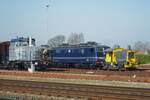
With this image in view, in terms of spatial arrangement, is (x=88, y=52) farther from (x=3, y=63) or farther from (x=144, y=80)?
(x=144, y=80)

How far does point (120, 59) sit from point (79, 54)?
6.13 meters

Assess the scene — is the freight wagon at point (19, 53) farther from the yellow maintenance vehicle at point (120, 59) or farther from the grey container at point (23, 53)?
the yellow maintenance vehicle at point (120, 59)

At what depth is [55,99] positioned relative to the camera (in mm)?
17016

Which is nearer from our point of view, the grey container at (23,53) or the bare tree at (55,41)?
the grey container at (23,53)

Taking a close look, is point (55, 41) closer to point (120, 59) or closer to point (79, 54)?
point (79, 54)

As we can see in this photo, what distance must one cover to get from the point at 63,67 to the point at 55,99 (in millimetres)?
30584

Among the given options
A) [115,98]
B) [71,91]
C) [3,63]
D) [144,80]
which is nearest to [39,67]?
[3,63]

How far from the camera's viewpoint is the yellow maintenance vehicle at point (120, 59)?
1606 inches

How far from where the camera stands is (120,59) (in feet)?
135

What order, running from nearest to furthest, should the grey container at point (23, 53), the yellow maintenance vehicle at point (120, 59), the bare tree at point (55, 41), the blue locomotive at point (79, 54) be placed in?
the grey container at point (23, 53), the yellow maintenance vehicle at point (120, 59), the blue locomotive at point (79, 54), the bare tree at point (55, 41)

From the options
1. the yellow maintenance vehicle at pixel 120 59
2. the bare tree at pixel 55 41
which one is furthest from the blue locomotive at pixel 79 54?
the bare tree at pixel 55 41

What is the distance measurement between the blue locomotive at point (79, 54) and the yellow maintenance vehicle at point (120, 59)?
62.8 inches

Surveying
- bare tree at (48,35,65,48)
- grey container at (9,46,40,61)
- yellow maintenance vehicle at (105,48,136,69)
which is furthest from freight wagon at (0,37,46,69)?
bare tree at (48,35,65,48)

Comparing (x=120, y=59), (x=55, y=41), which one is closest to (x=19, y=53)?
(x=120, y=59)
